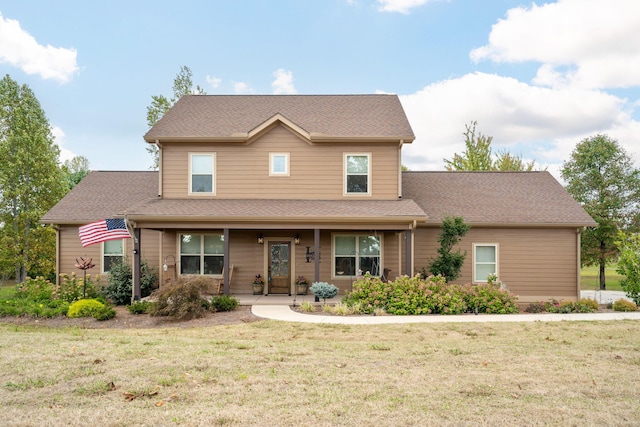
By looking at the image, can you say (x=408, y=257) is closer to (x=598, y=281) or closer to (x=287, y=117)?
(x=287, y=117)

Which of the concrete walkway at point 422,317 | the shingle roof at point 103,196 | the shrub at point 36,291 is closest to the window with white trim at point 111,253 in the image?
the shingle roof at point 103,196

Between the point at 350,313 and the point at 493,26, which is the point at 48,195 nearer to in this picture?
the point at 350,313

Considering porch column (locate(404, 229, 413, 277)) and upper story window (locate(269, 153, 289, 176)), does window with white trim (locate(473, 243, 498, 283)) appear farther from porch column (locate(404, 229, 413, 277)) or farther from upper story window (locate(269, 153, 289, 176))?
upper story window (locate(269, 153, 289, 176))

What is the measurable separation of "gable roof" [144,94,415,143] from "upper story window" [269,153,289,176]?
1.05m

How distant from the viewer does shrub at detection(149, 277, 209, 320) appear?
458 inches

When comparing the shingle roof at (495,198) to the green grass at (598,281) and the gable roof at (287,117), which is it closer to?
the gable roof at (287,117)

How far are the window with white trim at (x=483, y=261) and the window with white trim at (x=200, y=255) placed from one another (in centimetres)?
901

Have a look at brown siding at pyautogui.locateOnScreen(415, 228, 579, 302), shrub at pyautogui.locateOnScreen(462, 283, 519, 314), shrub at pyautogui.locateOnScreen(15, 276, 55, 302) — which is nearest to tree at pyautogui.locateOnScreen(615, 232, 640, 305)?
brown siding at pyautogui.locateOnScreen(415, 228, 579, 302)

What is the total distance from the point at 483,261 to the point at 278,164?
8.05 metres

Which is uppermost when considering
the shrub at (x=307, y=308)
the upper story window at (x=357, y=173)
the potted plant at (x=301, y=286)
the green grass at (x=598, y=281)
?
the upper story window at (x=357, y=173)

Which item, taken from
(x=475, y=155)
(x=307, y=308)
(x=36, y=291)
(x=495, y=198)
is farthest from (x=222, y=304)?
(x=475, y=155)

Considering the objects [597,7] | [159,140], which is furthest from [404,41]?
[159,140]

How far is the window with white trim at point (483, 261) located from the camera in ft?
52.7

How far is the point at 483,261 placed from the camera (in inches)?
634
